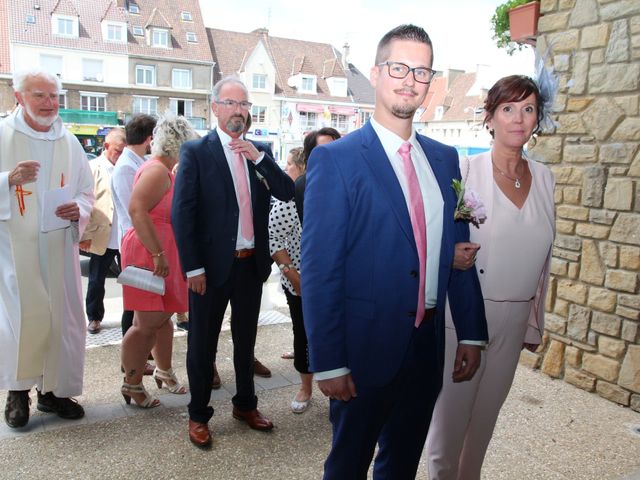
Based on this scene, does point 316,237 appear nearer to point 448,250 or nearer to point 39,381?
point 448,250

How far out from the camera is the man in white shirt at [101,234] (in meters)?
5.11

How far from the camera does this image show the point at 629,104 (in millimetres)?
4039

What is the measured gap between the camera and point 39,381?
347cm

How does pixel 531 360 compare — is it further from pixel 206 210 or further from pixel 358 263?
pixel 358 263

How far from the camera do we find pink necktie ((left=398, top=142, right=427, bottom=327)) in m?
1.96

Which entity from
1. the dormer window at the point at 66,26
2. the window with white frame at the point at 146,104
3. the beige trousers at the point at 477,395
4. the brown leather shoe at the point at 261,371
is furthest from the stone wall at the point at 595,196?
the dormer window at the point at 66,26

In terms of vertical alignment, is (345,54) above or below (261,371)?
above

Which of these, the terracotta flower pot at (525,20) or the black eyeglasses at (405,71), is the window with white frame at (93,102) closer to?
the terracotta flower pot at (525,20)

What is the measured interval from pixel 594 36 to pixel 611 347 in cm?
247

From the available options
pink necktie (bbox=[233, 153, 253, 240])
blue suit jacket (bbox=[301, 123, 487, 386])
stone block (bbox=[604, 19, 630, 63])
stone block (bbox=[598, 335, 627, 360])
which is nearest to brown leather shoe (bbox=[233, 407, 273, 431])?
pink necktie (bbox=[233, 153, 253, 240])

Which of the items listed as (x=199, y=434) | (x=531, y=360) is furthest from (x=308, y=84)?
(x=199, y=434)

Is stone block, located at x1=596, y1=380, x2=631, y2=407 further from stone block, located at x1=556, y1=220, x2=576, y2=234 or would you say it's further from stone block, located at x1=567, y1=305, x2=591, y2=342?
stone block, located at x1=556, y1=220, x2=576, y2=234

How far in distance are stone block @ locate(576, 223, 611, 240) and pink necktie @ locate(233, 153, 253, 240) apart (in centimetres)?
280

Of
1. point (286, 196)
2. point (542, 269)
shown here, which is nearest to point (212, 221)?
point (286, 196)
